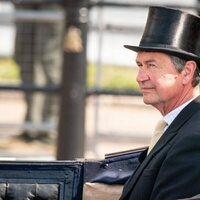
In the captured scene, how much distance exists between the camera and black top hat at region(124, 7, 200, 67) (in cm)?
287

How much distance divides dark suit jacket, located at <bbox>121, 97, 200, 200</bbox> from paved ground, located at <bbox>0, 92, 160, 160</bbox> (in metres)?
3.35

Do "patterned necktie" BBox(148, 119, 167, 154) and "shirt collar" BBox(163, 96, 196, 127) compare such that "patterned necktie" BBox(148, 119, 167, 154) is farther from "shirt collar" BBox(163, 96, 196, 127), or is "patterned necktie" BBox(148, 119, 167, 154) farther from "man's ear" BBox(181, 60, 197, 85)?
"man's ear" BBox(181, 60, 197, 85)

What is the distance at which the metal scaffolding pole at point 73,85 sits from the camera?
18.4ft

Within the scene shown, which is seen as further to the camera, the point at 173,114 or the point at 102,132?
the point at 102,132

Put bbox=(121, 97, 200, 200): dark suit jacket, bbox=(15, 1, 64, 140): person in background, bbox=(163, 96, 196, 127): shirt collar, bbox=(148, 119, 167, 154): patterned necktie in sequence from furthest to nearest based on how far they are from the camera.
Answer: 1. bbox=(15, 1, 64, 140): person in background
2. bbox=(148, 119, 167, 154): patterned necktie
3. bbox=(163, 96, 196, 127): shirt collar
4. bbox=(121, 97, 200, 200): dark suit jacket

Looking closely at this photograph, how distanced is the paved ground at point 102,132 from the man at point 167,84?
329cm

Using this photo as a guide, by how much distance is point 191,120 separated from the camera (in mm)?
2768

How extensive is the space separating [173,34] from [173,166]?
55 centimetres

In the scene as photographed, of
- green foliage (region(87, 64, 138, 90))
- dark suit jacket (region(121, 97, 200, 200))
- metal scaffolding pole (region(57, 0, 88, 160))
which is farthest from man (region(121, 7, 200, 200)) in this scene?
green foliage (region(87, 64, 138, 90))

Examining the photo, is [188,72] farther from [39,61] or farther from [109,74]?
[109,74]

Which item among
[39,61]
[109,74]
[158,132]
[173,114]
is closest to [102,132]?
[39,61]

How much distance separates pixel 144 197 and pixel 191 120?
313 millimetres

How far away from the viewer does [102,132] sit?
709 centimetres

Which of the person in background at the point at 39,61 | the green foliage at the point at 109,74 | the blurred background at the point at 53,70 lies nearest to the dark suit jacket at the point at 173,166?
the blurred background at the point at 53,70
